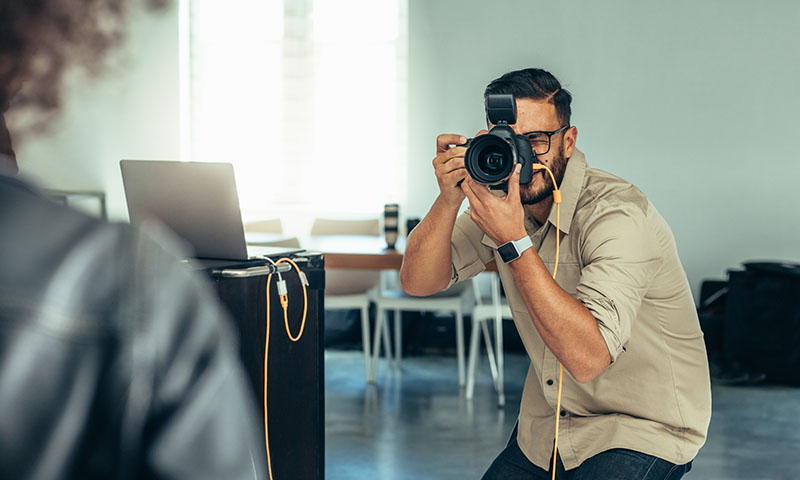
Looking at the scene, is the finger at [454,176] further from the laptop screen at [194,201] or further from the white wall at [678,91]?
the white wall at [678,91]

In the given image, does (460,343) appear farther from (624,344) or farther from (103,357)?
(103,357)

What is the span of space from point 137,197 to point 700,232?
3.72m

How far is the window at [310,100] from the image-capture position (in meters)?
4.94

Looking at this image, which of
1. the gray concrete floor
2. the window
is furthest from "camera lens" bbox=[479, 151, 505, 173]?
the window

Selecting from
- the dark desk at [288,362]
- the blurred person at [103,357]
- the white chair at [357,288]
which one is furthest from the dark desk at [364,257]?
the blurred person at [103,357]

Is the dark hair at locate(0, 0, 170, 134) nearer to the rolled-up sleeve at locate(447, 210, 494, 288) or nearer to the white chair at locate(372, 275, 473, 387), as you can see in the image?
the white chair at locate(372, 275, 473, 387)

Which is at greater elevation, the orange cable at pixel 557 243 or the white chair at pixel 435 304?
the orange cable at pixel 557 243

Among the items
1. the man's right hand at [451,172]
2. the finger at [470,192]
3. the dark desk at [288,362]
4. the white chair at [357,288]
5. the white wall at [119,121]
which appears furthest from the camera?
the white wall at [119,121]

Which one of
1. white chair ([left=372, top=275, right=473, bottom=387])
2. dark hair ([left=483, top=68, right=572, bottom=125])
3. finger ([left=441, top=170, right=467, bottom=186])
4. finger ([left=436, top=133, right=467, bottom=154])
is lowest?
white chair ([left=372, top=275, right=473, bottom=387])

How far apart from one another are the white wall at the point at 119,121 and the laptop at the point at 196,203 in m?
3.55

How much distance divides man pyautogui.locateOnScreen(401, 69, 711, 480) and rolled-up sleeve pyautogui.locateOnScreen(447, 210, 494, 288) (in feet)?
0.22

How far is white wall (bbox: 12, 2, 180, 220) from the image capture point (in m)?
5.09

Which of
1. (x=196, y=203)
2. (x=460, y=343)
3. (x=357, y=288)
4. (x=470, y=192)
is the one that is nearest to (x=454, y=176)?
(x=470, y=192)

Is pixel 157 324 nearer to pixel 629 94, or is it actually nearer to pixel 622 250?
pixel 622 250
